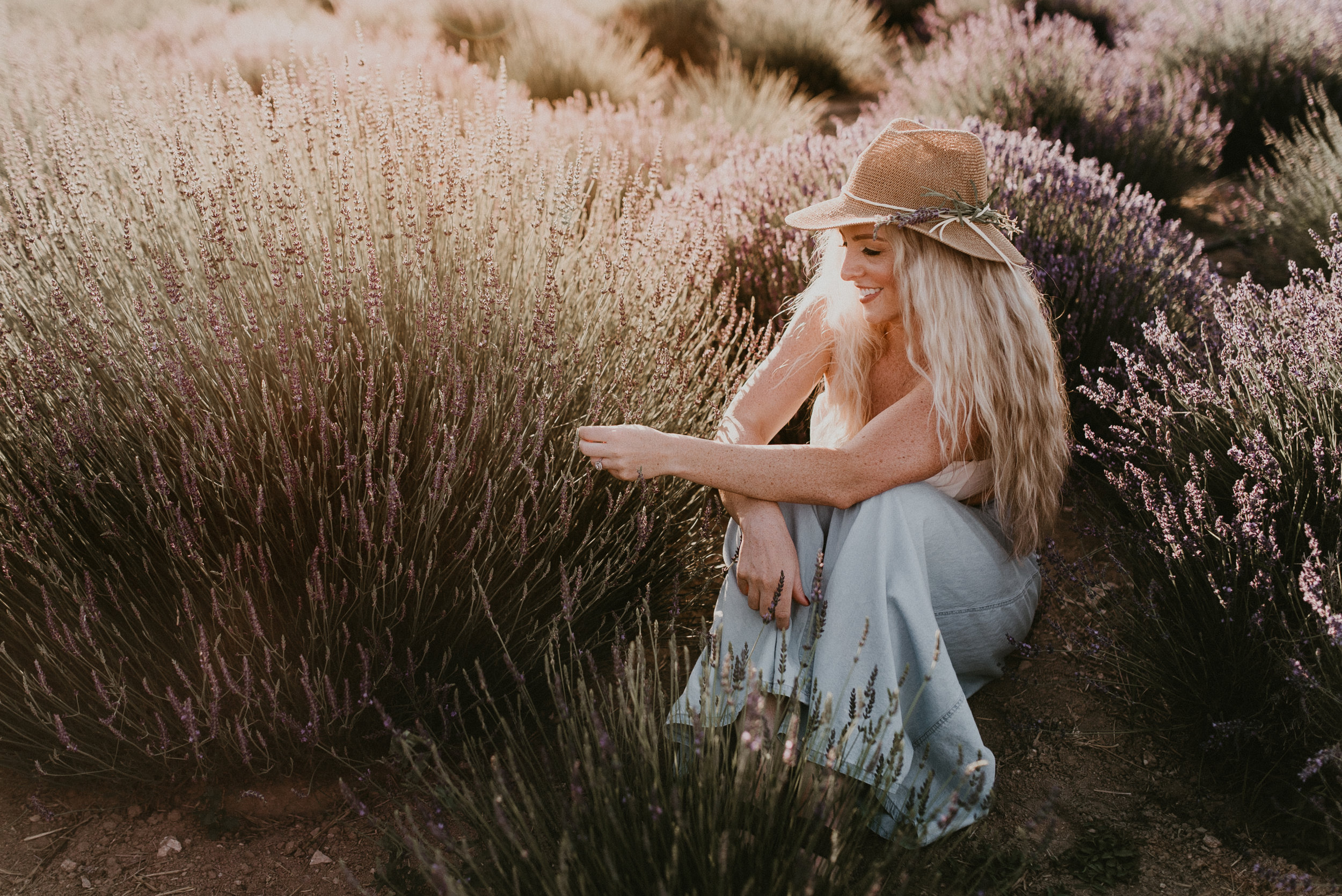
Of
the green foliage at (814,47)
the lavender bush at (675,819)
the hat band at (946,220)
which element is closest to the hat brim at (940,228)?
the hat band at (946,220)

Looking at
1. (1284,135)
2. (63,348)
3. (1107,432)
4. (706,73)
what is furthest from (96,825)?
(706,73)

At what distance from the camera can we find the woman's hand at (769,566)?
1.98 metres

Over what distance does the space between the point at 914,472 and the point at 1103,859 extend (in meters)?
0.91

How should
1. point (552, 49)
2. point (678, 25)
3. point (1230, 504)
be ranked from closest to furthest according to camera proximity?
point (1230, 504) < point (552, 49) < point (678, 25)

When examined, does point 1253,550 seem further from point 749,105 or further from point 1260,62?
point 749,105

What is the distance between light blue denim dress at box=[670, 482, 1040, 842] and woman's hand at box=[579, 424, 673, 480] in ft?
1.08

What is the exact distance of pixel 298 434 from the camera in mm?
2010

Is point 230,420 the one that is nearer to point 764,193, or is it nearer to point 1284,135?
point 764,193

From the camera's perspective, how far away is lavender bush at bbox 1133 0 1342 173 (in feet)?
19.4

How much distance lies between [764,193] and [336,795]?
2.85m

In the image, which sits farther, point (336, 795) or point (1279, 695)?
point (336, 795)

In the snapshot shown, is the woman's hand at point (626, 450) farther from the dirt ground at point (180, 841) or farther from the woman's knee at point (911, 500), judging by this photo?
the dirt ground at point (180, 841)

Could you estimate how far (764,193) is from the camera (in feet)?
12.6

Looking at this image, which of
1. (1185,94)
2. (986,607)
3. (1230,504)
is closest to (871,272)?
(986,607)
